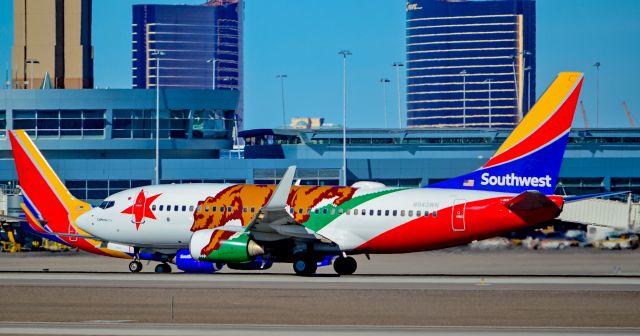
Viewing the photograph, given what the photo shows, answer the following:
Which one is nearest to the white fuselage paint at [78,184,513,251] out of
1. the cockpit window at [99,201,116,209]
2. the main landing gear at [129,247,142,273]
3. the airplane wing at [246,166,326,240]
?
the cockpit window at [99,201,116,209]

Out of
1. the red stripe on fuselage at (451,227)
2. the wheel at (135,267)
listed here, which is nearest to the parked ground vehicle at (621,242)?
the red stripe on fuselage at (451,227)

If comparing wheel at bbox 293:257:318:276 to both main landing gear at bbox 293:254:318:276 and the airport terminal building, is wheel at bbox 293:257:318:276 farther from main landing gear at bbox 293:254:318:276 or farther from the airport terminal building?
the airport terminal building

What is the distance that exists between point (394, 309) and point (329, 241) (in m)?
15.4

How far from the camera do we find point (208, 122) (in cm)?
12288

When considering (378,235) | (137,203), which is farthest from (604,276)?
(137,203)

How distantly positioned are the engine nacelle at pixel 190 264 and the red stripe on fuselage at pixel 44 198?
6.49m

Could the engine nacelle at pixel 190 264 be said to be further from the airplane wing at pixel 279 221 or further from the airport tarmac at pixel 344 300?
the airplane wing at pixel 279 221

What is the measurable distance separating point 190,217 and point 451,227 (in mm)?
11925

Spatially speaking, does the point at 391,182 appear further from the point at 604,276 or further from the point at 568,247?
the point at 604,276

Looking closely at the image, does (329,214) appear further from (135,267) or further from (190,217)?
(135,267)

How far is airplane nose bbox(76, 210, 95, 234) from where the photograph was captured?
209 feet

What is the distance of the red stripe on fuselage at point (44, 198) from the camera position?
216ft

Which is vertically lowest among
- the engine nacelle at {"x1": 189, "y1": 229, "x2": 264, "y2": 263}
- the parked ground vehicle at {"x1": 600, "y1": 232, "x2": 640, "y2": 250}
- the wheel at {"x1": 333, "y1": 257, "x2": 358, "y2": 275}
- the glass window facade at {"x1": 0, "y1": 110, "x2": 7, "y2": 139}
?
the parked ground vehicle at {"x1": 600, "y1": 232, "x2": 640, "y2": 250}

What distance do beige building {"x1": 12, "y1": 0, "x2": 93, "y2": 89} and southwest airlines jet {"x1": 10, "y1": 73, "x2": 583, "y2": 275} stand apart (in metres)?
66.1
